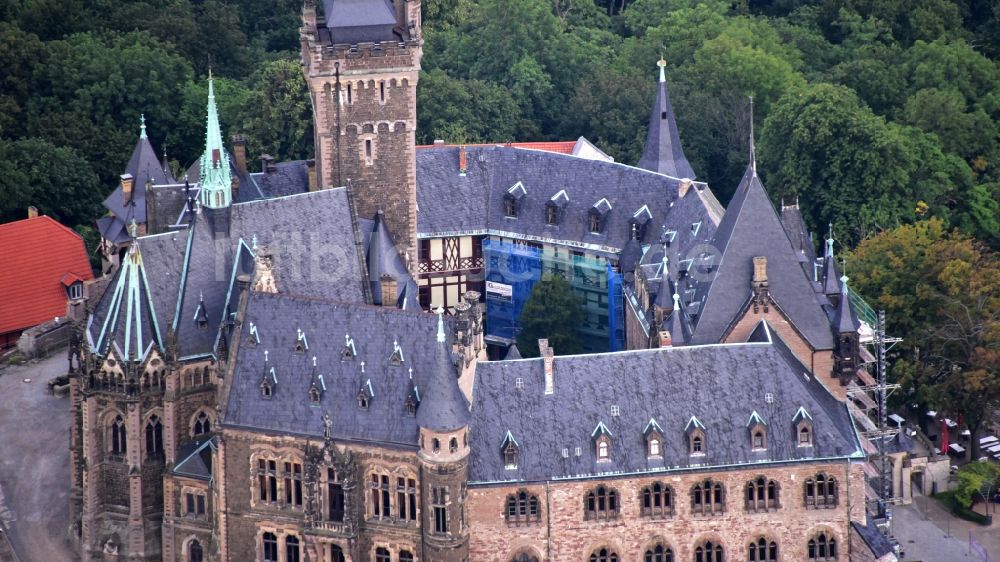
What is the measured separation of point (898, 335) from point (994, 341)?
729 centimetres

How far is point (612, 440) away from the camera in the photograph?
454 feet

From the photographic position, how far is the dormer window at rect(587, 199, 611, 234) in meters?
173

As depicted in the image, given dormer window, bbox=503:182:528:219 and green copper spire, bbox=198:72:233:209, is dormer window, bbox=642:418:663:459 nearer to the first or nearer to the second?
green copper spire, bbox=198:72:233:209

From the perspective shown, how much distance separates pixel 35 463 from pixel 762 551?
44208 millimetres

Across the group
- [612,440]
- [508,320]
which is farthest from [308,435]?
[508,320]

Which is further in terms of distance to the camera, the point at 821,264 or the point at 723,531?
the point at 821,264

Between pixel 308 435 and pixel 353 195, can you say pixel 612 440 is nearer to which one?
pixel 308 435

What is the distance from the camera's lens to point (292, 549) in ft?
464

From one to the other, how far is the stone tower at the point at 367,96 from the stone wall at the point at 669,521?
2612cm

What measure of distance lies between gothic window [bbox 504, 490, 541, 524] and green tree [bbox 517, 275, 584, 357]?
3082 cm

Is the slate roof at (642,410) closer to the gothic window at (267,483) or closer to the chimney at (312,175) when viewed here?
the gothic window at (267,483)

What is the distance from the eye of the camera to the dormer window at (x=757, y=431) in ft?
457

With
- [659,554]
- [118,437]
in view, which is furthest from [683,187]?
[118,437]

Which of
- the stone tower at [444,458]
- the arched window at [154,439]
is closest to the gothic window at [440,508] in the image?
the stone tower at [444,458]
